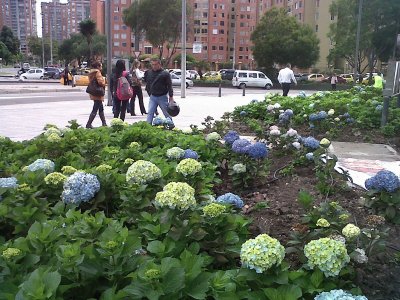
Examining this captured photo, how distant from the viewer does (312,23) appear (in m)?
84.2

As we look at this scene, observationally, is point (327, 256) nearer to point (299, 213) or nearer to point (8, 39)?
point (299, 213)

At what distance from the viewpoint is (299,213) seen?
364 cm

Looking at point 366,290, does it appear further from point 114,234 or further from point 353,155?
point 353,155

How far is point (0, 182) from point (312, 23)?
86405 millimetres

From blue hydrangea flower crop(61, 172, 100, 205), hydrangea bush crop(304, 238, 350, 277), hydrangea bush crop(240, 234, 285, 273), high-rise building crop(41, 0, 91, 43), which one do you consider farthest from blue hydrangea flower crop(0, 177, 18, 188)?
high-rise building crop(41, 0, 91, 43)

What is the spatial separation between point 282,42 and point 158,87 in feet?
140

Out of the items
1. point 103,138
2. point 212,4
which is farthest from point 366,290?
point 212,4

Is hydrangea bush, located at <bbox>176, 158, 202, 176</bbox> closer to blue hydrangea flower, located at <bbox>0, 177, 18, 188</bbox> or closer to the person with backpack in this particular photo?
blue hydrangea flower, located at <bbox>0, 177, 18, 188</bbox>

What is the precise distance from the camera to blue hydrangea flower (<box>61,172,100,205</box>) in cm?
308

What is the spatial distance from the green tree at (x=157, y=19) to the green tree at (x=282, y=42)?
10853 mm

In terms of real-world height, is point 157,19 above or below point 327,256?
above

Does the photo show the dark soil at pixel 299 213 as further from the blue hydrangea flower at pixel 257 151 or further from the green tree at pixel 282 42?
the green tree at pixel 282 42

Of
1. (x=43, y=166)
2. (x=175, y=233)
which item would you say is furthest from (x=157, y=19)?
(x=175, y=233)

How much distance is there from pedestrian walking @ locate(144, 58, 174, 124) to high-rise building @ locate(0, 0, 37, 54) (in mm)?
98235
